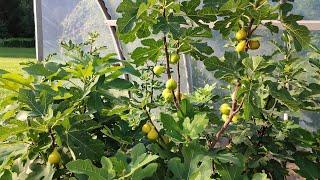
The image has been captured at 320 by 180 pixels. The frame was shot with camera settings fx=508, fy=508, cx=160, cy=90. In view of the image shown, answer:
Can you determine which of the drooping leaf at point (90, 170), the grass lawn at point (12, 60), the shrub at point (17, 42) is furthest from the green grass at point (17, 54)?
the drooping leaf at point (90, 170)

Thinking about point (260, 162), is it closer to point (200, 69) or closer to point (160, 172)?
point (160, 172)

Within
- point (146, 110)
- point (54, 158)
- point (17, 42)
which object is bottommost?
point (17, 42)

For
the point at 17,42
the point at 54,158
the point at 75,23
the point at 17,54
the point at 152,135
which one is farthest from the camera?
the point at 17,42

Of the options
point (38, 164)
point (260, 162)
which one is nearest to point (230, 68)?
point (260, 162)

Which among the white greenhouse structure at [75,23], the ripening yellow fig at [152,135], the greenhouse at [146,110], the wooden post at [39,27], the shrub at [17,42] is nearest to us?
the greenhouse at [146,110]

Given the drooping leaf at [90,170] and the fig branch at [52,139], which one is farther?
the fig branch at [52,139]

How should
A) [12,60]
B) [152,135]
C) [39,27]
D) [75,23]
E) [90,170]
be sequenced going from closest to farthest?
[90,170], [152,135], [75,23], [39,27], [12,60]

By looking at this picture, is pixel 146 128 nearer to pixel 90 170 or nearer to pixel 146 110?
pixel 146 110

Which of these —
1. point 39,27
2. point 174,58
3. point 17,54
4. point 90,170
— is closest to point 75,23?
point 39,27

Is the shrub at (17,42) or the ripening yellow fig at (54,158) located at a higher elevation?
the ripening yellow fig at (54,158)

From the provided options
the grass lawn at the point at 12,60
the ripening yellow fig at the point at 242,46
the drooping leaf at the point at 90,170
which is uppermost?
the ripening yellow fig at the point at 242,46

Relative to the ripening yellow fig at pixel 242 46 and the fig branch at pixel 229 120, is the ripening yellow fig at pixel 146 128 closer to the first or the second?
the fig branch at pixel 229 120

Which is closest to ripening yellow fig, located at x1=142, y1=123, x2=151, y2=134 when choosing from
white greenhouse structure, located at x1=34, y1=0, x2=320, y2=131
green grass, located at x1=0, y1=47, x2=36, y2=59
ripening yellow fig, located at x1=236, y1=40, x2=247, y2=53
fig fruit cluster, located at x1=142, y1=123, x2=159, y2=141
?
fig fruit cluster, located at x1=142, y1=123, x2=159, y2=141

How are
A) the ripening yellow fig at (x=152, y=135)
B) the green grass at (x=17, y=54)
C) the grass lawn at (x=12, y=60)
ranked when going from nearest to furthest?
the ripening yellow fig at (x=152, y=135) → the grass lawn at (x=12, y=60) → the green grass at (x=17, y=54)
